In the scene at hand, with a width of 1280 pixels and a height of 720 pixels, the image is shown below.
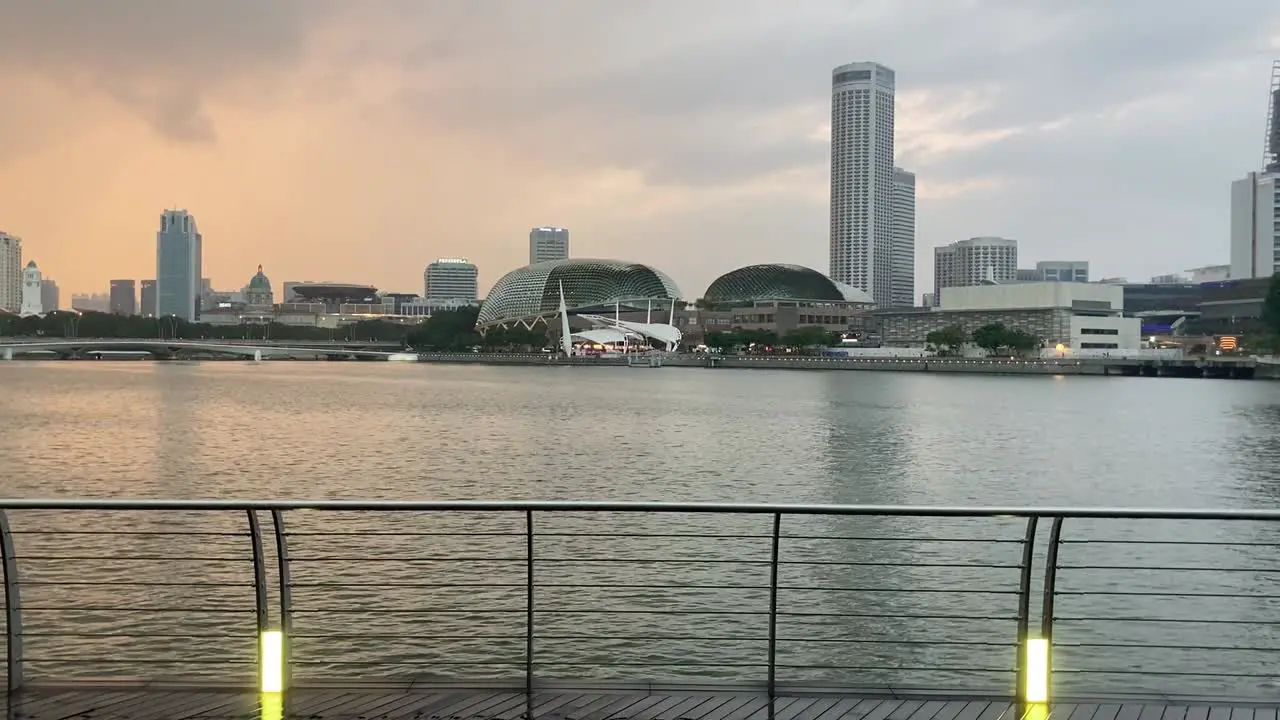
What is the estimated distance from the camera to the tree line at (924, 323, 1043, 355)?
15012cm

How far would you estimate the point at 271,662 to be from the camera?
590cm

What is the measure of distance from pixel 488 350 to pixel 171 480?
521 feet

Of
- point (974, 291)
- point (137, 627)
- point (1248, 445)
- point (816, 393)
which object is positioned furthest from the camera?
point (974, 291)

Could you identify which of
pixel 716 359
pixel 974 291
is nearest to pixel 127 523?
pixel 716 359

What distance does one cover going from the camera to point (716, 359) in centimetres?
16838

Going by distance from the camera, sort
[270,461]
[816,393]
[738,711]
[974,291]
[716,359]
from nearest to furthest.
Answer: [738,711]
[270,461]
[816,393]
[716,359]
[974,291]

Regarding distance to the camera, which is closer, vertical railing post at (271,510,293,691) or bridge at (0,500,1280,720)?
vertical railing post at (271,510,293,691)

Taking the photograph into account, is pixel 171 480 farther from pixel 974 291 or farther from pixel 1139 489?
pixel 974 291

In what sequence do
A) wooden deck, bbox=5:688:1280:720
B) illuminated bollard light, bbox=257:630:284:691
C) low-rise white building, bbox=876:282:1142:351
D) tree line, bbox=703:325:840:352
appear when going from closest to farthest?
1. wooden deck, bbox=5:688:1280:720
2. illuminated bollard light, bbox=257:630:284:691
3. low-rise white building, bbox=876:282:1142:351
4. tree line, bbox=703:325:840:352

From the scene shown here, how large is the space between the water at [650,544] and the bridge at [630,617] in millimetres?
87

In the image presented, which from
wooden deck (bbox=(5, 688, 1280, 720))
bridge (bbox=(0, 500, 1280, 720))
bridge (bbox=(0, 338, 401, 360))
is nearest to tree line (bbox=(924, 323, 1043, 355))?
bridge (bbox=(0, 338, 401, 360))

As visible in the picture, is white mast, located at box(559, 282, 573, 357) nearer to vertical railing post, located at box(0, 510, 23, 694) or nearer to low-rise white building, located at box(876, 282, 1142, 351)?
low-rise white building, located at box(876, 282, 1142, 351)

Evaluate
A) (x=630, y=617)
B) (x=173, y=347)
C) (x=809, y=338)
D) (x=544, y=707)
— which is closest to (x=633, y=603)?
(x=630, y=617)

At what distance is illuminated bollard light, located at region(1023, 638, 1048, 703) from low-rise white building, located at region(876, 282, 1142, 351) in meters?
162
